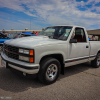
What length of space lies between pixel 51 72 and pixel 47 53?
67cm

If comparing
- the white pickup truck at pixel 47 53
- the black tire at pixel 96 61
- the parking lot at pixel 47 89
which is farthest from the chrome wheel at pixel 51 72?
the black tire at pixel 96 61

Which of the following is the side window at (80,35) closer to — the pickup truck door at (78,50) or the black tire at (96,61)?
the pickup truck door at (78,50)

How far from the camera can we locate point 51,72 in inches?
132

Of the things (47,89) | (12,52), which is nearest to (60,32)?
(12,52)

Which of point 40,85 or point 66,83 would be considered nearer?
point 40,85

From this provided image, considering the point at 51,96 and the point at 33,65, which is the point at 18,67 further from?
the point at 51,96

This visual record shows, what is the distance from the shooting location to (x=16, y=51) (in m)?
3.08

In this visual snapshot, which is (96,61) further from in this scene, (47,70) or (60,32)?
(47,70)

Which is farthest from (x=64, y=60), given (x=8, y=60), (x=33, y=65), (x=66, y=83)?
(x=8, y=60)

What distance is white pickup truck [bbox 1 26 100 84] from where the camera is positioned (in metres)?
2.83

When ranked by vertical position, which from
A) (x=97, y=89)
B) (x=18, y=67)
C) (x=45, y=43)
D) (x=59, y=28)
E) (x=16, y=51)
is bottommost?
(x=97, y=89)

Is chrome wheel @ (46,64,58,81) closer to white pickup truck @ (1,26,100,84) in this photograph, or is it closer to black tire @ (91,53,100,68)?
white pickup truck @ (1,26,100,84)

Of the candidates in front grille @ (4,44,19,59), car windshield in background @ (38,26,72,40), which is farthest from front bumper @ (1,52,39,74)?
car windshield in background @ (38,26,72,40)

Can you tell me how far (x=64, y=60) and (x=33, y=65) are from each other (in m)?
1.22
